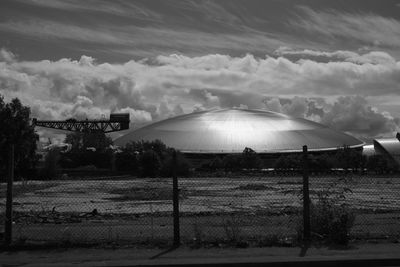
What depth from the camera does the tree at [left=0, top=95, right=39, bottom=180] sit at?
67.7 m

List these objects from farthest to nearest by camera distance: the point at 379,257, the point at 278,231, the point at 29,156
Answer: the point at 29,156 → the point at 278,231 → the point at 379,257

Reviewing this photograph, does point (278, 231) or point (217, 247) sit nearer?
point (217, 247)

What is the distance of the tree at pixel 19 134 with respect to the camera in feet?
222

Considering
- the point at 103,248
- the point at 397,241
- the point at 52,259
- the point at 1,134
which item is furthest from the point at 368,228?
the point at 1,134

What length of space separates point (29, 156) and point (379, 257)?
69.2 metres

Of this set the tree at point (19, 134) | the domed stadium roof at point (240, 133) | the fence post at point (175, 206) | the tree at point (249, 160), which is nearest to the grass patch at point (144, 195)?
the fence post at point (175, 206)

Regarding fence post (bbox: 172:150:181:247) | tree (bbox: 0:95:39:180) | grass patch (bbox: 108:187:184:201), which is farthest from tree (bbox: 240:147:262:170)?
fence post (bbox: 172:150:181:247)

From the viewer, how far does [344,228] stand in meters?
10.1

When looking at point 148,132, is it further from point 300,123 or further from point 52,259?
point 52,259

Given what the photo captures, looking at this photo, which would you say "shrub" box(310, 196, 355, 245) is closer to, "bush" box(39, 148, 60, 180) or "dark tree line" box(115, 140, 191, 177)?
"dark tree line" box(115, 140, 191, 177)

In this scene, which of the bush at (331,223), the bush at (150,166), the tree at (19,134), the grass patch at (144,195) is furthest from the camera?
the bush at (150,166)

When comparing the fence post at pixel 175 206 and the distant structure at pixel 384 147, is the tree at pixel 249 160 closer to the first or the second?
the distant structure at pixel 384 147

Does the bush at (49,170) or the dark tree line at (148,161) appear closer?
the bush at (49,170)

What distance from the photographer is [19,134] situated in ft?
232
